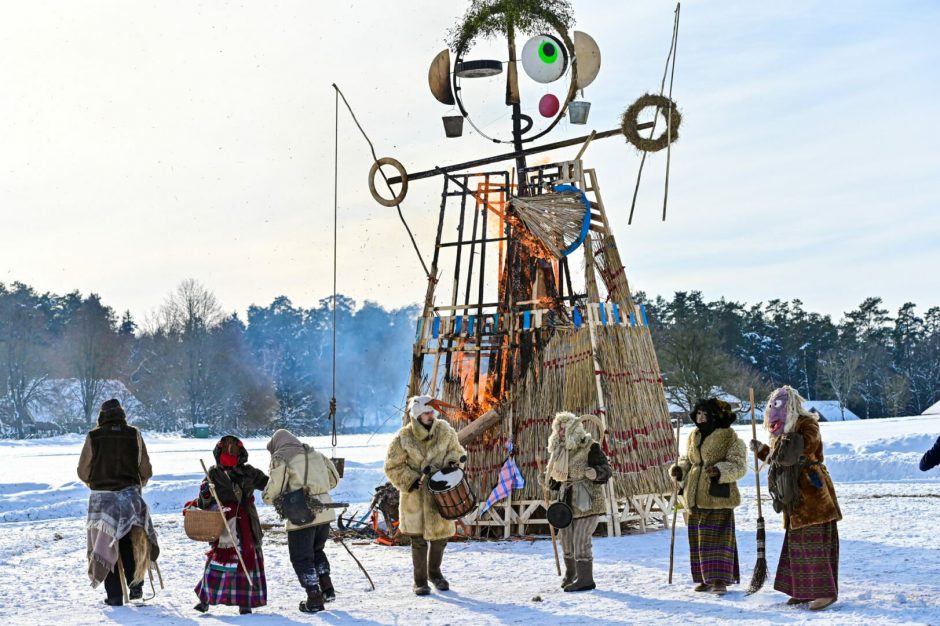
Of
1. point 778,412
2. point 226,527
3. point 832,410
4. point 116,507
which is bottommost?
point 226,527

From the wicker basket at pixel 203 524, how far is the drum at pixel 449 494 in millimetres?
1698

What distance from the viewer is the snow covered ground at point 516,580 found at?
Result: 7803mm

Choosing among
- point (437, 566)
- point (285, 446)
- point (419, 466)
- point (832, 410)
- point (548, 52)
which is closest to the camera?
point (285, 446)

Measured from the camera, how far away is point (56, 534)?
48.0 ft

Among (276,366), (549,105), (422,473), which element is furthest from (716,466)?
(276,366)

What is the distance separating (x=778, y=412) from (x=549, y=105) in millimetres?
7149

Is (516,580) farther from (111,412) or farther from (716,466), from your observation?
(111,412)

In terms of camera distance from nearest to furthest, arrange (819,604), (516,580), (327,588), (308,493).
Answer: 1. (819,604)
2. (308,493)
3. (327,588)
4. (516,580)

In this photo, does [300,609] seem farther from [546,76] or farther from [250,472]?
[546,76]

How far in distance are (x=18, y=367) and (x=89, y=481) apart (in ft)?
159

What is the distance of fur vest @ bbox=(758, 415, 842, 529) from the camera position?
7.58 metres

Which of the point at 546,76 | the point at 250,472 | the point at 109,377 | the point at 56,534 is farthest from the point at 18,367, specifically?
the point at 250,472

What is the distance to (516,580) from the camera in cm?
992

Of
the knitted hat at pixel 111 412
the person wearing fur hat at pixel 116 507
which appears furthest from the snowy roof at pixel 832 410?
the knitted hat at pixel 111 412
